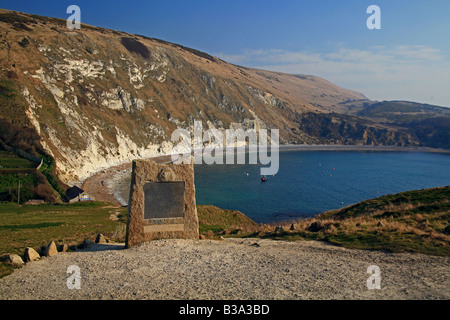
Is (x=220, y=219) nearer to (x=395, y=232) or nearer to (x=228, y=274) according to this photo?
(x=395, y=232)

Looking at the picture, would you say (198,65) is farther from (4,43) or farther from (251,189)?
(251,189)

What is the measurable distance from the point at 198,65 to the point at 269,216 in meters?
119

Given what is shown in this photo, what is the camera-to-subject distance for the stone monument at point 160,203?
12930mm

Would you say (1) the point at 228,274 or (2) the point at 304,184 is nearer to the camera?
(1) the point at 228,274

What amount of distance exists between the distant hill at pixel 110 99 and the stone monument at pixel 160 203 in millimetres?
43685

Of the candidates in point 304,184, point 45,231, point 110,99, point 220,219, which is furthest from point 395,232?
point 110,99

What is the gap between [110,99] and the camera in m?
87.3

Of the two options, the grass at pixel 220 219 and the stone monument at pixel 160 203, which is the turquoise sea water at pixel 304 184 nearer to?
the grass at pixel 220 219

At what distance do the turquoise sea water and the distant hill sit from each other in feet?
75.7

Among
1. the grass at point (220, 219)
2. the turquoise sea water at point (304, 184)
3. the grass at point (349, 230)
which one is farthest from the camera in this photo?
the turquoise sea water at point (304, 184)

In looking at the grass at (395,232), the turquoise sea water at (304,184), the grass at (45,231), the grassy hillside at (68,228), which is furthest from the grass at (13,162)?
the grass at (395,232)

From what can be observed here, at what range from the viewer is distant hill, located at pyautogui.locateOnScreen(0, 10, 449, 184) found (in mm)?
59125

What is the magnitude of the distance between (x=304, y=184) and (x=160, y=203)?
61299 millimetres
